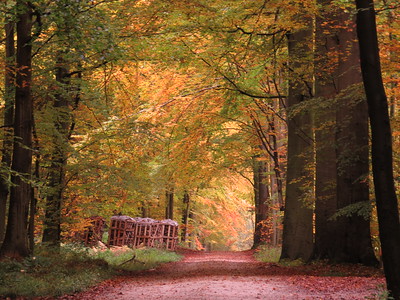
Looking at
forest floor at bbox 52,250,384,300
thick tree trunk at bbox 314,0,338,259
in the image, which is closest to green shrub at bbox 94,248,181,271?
forest floor at bbox 52,250,384,300

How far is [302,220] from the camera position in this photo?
52.9 ft

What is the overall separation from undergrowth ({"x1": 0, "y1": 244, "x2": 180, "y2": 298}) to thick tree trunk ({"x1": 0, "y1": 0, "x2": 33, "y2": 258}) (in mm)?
582

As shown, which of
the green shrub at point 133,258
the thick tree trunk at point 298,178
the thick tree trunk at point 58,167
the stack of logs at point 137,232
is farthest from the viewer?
the stack of logs at point 137,232

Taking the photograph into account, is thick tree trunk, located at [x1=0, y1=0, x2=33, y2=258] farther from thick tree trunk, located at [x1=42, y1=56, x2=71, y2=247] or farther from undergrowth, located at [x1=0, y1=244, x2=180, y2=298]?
thick tree trunk, located at [x1=42, y1=56, x2=71, y2=247]

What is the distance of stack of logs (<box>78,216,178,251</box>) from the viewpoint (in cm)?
2619

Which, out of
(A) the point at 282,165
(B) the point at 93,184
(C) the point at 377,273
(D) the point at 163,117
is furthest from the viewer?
(A) the point at 282,165

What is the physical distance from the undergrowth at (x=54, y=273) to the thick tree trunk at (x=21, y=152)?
58 cm

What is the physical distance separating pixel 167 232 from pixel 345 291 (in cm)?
1961

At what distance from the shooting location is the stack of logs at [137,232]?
26.2 meters

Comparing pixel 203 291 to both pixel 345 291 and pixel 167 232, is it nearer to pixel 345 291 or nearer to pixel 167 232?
pixel 345 291

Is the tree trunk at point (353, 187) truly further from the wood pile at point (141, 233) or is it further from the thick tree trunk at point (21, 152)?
the wood pile at point (141, 233)

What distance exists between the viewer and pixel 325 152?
15133 mm

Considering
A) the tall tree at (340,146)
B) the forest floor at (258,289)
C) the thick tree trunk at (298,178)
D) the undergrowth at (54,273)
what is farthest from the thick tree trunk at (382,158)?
the thick tree trunk at (298,178)

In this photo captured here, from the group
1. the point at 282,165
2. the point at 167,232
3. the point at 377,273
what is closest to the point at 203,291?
the point at 377,273
